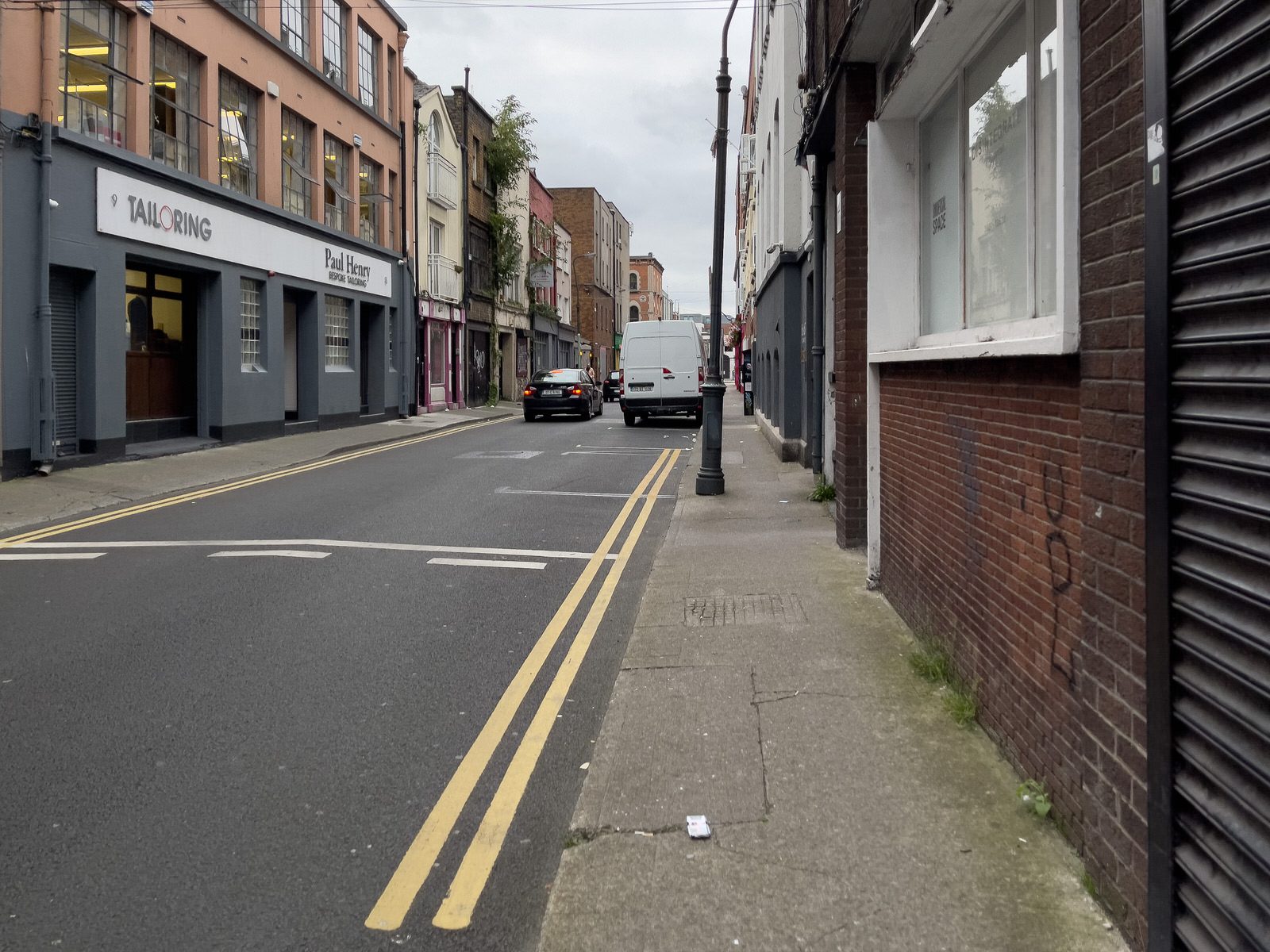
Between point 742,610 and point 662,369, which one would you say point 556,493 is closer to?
point 742,610

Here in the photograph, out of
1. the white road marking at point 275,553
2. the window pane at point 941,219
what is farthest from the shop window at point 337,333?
the window pane at point 941,219

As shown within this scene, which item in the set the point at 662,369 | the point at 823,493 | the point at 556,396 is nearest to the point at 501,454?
the point at 823,493

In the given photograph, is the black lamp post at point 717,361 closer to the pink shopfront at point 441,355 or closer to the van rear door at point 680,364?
the van rear door at point 680,364

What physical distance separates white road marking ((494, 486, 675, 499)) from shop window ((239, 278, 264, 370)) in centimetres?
960

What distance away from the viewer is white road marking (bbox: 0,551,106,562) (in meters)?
8.98

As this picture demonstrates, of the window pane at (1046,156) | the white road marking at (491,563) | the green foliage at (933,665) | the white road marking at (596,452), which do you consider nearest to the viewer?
the window pane at (1046,156)

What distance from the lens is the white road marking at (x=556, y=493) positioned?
1359 cm

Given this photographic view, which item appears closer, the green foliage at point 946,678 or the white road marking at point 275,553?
the green foliage at point 946,678

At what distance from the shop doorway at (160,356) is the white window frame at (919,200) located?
1391 cm

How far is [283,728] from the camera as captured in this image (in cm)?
492

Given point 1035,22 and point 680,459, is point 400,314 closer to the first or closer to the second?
point 680,459

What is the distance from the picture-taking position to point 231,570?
843 cm

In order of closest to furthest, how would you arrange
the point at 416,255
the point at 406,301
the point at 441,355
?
the point at 406,301 → the point at 416,255 → the point at 441,355

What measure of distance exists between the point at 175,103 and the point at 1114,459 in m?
19.2
